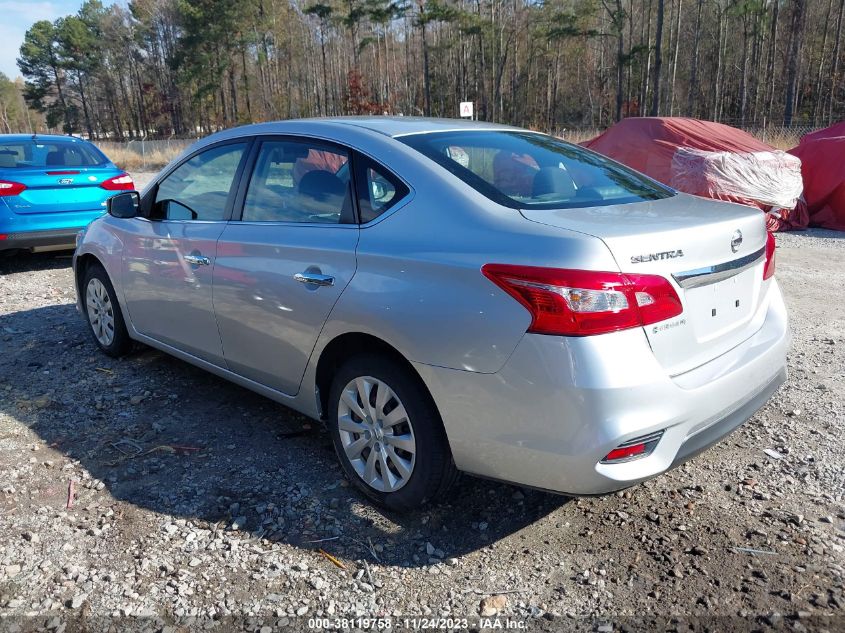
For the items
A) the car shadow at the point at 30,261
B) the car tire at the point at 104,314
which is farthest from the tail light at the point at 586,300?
the car shadow at the point at 30,261

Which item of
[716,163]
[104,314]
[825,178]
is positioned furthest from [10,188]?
[825,178]

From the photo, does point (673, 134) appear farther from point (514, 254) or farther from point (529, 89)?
point (529, 89)

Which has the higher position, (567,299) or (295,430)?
(567,299)

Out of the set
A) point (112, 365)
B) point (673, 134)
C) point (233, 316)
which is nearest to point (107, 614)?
point (233, 316)

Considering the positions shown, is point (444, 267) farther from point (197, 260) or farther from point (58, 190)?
point (58, 190)

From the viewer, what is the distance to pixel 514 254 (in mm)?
2348

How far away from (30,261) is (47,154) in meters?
1.55

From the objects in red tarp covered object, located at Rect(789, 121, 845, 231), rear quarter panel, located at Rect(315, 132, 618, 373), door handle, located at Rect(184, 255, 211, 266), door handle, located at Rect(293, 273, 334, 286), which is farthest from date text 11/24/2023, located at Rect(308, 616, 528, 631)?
red tarp covered object, located at Rect(789, 121, 845, 231)

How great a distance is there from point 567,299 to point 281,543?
159 cm

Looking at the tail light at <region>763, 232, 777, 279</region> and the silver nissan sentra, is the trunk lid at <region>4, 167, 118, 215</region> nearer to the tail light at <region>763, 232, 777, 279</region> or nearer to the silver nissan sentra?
the silver nissan sentra

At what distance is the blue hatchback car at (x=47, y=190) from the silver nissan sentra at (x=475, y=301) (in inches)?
186

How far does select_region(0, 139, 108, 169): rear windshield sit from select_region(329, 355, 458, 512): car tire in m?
6.71

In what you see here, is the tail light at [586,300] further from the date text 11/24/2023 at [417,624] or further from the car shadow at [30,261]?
the car shadow at [30,261]

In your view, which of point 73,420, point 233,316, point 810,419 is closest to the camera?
point 233,316
